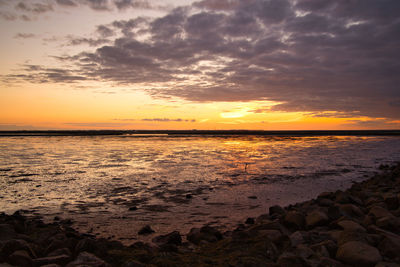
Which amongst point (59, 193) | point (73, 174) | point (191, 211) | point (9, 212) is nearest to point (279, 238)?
point (191, 211)

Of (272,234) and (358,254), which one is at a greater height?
(358,254)

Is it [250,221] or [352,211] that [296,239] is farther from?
[352,211]

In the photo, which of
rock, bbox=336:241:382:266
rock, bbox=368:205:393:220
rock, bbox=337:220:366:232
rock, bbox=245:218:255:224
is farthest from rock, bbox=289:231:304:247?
rock, bbox=368:205:393:220

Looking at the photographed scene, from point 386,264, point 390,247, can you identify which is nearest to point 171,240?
point 386,264

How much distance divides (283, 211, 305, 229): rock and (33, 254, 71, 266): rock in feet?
18.2

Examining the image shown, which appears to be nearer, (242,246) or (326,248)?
(326,248)

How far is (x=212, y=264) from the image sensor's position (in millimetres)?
5090

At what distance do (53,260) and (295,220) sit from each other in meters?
5.91

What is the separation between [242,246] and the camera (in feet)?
19.5

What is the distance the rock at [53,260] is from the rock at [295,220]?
5.54m

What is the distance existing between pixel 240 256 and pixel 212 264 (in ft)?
1.97

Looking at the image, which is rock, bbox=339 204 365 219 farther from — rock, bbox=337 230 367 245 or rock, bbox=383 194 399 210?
rock, bbox=337 230 367 245

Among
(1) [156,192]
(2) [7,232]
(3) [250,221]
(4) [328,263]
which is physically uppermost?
(4) [328,263]

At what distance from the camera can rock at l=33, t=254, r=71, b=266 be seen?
5.04 metres
